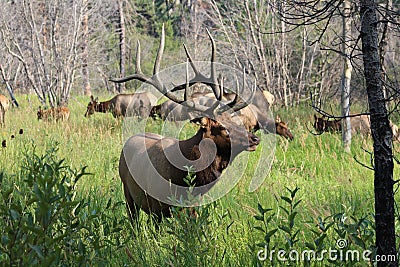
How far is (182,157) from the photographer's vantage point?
195 inches

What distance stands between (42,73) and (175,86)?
9605 mm

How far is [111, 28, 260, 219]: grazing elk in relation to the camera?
4.84m

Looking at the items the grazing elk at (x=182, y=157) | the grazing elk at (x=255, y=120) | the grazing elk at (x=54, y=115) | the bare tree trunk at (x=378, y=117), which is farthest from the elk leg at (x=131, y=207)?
the grazing elk at (x=54, y=115)

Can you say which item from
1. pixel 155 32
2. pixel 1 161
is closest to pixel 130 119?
pixel 1 161

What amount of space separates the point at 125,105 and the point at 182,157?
33.5 ft

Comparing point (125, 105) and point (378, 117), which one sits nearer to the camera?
point (378, 117)

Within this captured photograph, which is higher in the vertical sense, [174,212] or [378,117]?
[378,117]

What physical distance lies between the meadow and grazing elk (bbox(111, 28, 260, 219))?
0.83ft

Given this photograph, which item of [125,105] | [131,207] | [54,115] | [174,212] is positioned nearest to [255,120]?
[54,115]

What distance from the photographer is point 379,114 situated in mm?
2986

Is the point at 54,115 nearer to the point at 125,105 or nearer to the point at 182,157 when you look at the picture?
the point at 125,105

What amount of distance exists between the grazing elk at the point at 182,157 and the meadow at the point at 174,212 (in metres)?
0.25

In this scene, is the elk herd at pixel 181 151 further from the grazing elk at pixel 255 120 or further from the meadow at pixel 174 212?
the grazing elk at pixel 255 120

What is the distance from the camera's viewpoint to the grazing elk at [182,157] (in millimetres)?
4836
